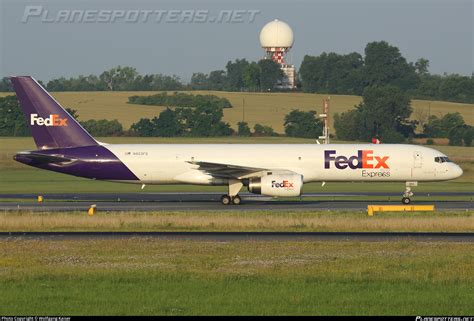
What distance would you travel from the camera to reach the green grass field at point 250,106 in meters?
144

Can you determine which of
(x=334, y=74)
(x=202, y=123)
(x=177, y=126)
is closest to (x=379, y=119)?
(x=202, y=123)

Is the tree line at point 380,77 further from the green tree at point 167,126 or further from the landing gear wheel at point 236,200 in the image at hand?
the landing gear wheel at point 236,200

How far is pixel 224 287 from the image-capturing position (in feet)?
78.2

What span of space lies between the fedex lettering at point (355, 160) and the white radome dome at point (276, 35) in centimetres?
11874

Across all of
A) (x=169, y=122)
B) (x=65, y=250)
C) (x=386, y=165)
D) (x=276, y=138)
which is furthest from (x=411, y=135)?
(x=65, y=250)

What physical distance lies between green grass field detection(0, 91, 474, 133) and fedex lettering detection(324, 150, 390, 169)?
82635 millimetres

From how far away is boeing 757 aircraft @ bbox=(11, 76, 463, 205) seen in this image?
2105 inches

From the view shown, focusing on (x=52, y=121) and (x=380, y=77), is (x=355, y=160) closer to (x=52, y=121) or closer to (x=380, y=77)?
(x=52, y=121)

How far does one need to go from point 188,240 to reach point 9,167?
64.1 meters

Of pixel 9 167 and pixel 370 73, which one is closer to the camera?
pixel 9 167

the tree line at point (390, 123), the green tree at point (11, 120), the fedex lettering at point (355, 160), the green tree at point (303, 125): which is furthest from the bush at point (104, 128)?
the fedex lettering at point (355, 160)

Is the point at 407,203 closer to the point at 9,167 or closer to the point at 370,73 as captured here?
the point at 9,167

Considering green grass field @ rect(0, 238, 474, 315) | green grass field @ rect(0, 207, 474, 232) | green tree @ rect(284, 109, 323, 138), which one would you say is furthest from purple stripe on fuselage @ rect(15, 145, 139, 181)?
green tree @ rect(284, 109, 323, 138)

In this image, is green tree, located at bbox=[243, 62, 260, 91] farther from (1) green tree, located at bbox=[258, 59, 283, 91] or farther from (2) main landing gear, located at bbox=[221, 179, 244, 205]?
(2) main landing gear, located at bbox=[221, 179, 244, 205]
